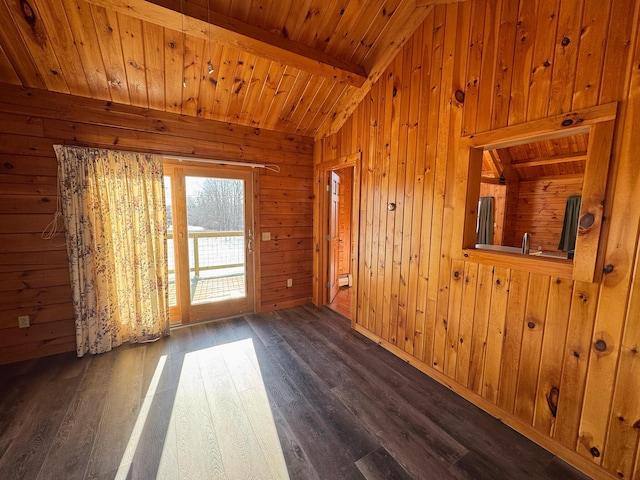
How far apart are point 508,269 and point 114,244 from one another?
3.52 m

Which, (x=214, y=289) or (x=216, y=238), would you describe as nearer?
(x=216, y=238)

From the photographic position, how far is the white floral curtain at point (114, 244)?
2.48 m

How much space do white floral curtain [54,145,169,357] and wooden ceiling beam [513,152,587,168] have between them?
590 centimetres

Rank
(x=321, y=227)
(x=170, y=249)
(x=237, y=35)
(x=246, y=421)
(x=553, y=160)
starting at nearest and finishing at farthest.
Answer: (x=246, y=421) < (x=237, y=35) < (x=170, y=249) < (x=321, y=227) < (x=553, y=160)

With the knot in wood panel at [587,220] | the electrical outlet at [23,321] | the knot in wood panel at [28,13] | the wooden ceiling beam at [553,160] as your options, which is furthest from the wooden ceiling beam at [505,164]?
the electrical outlet at [23,321]

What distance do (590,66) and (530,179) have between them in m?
4.88

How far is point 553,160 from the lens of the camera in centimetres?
442

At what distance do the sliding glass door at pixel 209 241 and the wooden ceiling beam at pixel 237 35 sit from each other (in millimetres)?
1406

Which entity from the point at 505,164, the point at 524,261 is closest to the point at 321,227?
the point at 524,261

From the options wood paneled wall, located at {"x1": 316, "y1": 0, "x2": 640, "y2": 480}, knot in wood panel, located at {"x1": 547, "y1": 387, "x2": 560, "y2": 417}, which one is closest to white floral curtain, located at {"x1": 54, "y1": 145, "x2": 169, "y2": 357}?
wood paneled wall, located at {"x1": 316, "y1": 0, "x2": 640, "y2": 480}

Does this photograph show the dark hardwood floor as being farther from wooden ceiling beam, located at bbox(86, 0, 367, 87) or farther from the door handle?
wooden ceiling beam, located at bbox(86, 0, 367, 87)

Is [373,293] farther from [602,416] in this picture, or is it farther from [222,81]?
[222,81]

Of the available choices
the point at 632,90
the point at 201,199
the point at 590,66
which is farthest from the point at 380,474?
the point at 201,199

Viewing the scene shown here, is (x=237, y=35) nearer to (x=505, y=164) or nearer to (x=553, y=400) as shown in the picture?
(x=553, y=400)
